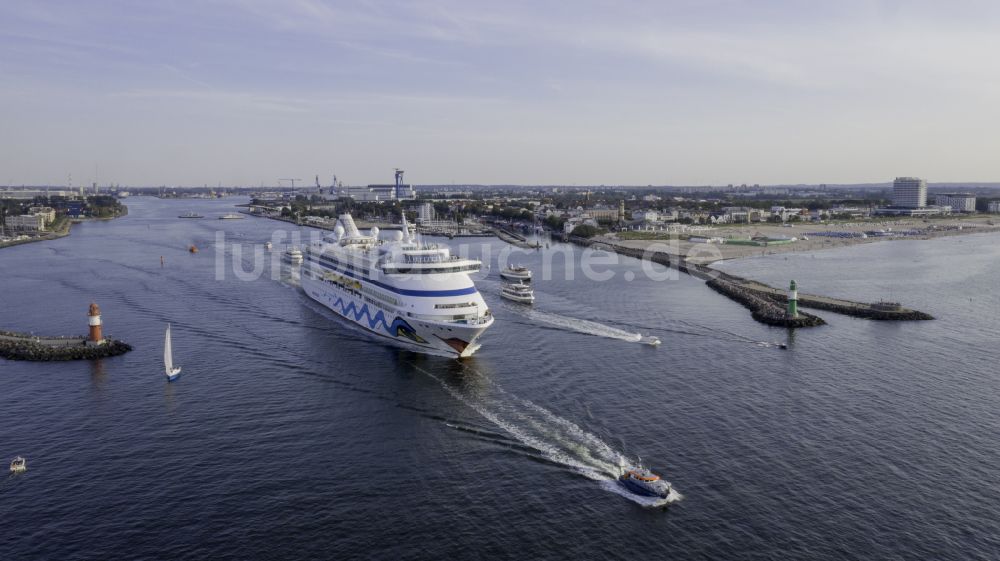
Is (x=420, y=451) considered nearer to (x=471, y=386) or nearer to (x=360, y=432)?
(x=360, y=432)

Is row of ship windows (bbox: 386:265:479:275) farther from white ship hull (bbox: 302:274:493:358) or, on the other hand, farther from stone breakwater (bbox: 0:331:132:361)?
stone breakwater (bbox: 0:331:132:361)

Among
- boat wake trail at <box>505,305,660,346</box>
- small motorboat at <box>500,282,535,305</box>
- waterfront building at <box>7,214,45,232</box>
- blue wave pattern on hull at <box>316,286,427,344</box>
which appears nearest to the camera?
blue wave pattern on hull at <box>316,286,427,344</box>

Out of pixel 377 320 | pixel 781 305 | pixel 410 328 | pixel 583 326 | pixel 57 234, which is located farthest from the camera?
pixel 57 234

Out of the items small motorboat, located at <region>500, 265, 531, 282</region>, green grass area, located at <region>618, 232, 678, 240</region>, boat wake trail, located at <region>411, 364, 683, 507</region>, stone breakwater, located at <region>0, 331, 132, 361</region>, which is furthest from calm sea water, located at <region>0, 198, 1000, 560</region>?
green grass area, located at <region>618, 232, 678, 240</region>

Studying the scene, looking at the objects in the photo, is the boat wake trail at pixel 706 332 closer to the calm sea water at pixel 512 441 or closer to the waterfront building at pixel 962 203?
the calm sea water at pixel 512 441

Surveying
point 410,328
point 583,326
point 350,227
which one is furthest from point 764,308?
point 350,227

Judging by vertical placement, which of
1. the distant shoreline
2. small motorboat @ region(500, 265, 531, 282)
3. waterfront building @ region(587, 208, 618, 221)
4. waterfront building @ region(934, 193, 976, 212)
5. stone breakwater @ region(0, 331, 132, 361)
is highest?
waterfront building @ region(934, 193, 976, 212)

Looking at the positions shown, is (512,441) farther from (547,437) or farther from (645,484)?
(645,484)
